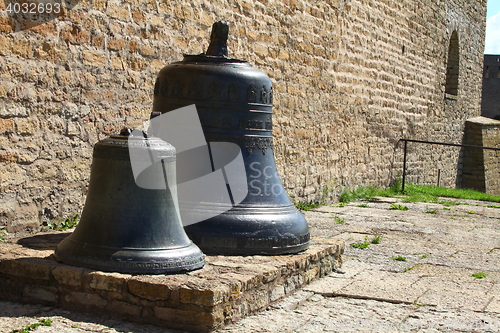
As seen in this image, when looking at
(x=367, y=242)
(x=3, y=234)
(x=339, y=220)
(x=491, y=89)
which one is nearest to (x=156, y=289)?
(x=3, y=234)

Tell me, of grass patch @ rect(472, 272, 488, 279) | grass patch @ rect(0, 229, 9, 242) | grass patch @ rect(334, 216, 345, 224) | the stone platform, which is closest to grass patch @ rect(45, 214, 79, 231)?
grass patch @ rect(0, 229, 9, 242)

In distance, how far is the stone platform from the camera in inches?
121

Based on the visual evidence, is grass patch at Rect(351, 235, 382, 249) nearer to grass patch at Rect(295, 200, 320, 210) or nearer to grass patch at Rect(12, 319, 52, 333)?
grass patch at Rect(295, 200, 320, 210)

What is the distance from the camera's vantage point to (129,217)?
3.33 meters

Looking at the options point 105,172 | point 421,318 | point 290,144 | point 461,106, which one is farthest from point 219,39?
point 461,106

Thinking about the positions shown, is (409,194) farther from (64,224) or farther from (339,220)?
(64,224)

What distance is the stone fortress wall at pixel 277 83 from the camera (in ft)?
14.4

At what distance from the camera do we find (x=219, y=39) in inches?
159

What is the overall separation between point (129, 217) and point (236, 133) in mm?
889

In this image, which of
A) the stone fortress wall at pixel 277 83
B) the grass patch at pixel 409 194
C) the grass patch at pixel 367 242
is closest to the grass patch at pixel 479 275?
the grass patch at pixel 367 242

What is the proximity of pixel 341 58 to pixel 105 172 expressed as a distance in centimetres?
599

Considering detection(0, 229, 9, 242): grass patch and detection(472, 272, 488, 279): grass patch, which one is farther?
detection(472, 272, 488, 279): grass patch

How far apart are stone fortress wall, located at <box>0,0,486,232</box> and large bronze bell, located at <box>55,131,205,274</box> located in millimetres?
1107

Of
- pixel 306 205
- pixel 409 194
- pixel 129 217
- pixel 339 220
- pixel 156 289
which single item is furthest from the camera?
pixel 409 194
